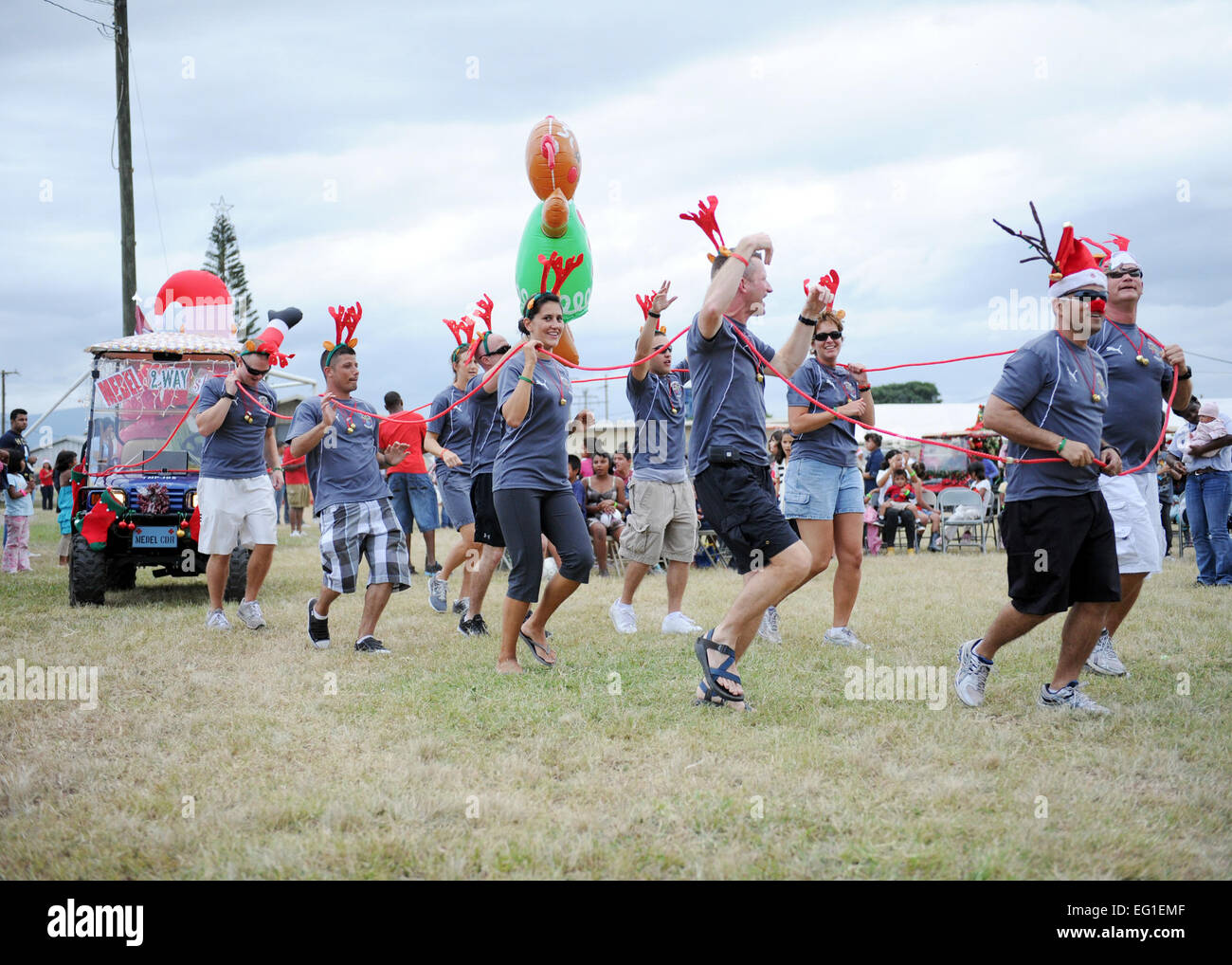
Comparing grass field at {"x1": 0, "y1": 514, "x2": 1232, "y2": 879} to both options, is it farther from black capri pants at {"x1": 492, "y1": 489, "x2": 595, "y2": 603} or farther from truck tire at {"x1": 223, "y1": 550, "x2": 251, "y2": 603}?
truck tire at {"x1": 223, "y1": 550, "x2": 251, "y2": 603}

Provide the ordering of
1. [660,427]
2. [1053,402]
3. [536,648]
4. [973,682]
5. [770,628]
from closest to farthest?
[1053,402], [973,682], [536,648], [770,628], [660,427]

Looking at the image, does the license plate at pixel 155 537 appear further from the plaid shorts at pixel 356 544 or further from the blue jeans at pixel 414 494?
the plaid shorts at pixel 356 544

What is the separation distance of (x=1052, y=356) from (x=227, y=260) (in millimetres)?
44251

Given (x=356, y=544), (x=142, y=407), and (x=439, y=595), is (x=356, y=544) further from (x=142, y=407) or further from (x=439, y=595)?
(x=142, y=407)

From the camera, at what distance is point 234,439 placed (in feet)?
23.9

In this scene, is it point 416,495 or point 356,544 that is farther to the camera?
point 416,495

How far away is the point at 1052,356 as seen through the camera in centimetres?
433

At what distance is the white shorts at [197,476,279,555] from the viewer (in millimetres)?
7234

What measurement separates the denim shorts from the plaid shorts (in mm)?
2591

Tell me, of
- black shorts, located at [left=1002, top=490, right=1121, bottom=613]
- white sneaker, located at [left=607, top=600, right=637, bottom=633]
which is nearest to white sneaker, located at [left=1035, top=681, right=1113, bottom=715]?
black shorts, located at [left=1002, top=490, right=1121, bottom=613]

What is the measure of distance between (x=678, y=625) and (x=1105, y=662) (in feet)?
9.13

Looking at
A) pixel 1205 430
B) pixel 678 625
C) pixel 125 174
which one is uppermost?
pixel 125 174

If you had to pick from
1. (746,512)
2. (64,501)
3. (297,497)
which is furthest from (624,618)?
(297,497)

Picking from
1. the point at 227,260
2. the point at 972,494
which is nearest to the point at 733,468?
the point at 972,494
